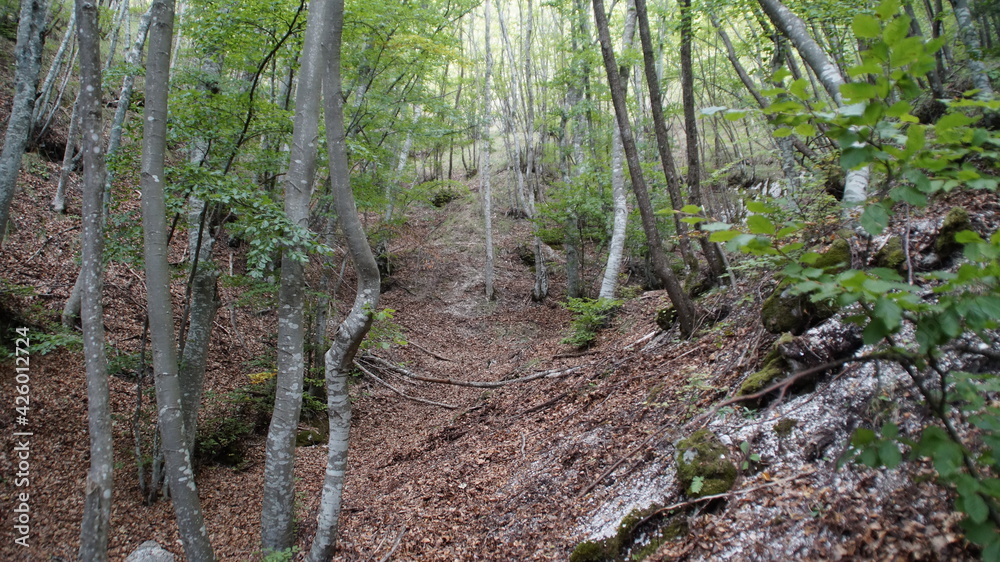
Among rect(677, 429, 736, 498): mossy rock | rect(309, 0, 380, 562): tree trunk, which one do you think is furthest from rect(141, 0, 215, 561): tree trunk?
rect(677, 429, 736, 498): mossy rock

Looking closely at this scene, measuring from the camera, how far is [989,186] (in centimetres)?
136

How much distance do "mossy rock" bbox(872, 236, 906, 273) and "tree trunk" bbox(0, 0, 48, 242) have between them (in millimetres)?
9345

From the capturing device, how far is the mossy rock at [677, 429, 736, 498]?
3.11 metres

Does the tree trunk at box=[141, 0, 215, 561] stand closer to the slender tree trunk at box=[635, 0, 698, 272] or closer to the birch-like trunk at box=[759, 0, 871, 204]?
the slender tree trunk at box=[635, 0, 698, 272]

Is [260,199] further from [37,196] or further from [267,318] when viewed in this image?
[37,196]

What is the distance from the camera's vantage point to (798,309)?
3986 millimetres

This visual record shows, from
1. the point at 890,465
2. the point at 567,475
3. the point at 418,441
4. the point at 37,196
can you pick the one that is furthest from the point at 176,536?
the point at 37,196

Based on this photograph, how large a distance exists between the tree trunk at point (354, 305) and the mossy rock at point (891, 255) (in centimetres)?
424

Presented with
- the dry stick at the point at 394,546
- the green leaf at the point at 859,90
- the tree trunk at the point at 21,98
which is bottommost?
the dry stick at the point at 394,546

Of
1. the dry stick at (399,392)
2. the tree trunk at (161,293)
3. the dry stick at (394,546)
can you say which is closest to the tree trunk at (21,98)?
the tree trunk at (161,293)

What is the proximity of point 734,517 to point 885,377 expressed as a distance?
4.02 feet

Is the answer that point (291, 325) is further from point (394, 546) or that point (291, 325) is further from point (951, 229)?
point (951, 229)

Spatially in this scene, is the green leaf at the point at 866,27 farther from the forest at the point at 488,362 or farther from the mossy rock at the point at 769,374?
the mossy rock at the point at 769,374

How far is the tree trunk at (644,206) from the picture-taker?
597 centimetres
